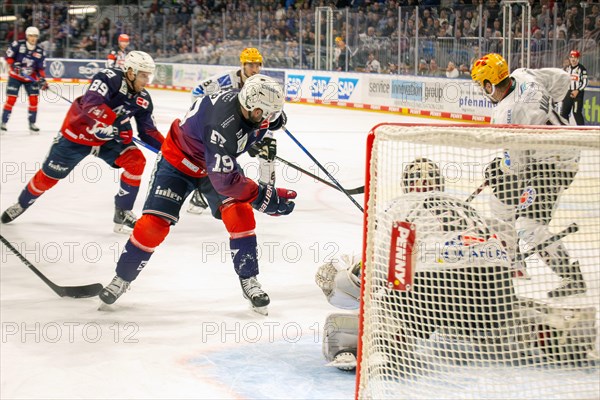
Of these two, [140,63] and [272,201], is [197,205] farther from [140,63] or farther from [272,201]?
[272,201]

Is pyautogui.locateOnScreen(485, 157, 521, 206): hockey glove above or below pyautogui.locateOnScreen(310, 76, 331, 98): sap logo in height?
below

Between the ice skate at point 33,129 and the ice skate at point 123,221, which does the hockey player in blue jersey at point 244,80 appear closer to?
the ice skate at point 123,221

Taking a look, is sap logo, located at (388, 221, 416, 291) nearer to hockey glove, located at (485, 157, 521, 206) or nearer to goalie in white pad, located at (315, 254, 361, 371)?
hockey glove, located at (485, 157, 521, 206)

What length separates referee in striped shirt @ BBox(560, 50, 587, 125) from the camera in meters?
10.1

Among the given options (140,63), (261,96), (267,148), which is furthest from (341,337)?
(267,148)

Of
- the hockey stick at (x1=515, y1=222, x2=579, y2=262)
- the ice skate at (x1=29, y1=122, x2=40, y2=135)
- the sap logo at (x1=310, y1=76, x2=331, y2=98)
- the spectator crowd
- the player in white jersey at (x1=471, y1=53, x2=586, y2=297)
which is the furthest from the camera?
the sap logo at (x1=310, y1=76, x2=331, y2=98)

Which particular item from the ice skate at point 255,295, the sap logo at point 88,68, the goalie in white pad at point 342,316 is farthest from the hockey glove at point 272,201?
the sap logo at point 88,68

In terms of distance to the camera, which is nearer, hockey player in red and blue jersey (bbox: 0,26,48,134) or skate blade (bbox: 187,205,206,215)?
skate blade (bbox: 187,205,206,215)

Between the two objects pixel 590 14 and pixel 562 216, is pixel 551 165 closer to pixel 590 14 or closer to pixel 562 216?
pixel 562 216

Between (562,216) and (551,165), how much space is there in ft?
0.76

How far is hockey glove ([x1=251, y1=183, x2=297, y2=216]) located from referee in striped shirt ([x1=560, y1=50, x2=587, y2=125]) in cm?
669

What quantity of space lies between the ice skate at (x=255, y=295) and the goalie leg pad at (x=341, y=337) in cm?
78

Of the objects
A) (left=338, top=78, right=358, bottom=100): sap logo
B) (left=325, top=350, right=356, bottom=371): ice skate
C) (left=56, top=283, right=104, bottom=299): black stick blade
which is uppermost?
(left=338, top=78, right=358, bottom=100): sap logo

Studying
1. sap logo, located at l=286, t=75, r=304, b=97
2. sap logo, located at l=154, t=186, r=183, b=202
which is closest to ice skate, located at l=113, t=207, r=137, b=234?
sap logo, located at l=154, t=186, r=183, b=202
